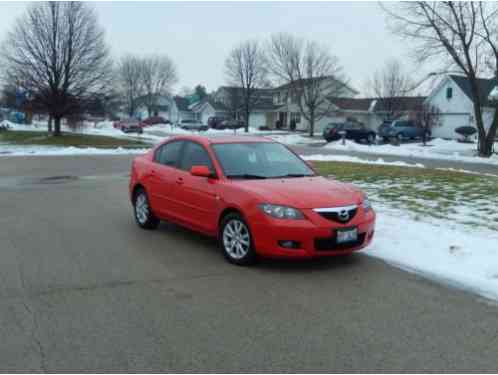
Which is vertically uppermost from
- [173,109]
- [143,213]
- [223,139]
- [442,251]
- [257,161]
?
[173,109]

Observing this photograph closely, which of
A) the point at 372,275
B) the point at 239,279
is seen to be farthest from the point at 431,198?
the point at 239,279

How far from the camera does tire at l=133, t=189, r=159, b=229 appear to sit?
8789mm

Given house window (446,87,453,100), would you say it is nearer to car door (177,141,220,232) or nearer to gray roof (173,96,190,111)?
car door (177,141,220,232)

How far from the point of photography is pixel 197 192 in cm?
740

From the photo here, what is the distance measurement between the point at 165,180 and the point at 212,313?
347cm

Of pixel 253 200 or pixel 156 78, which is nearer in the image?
pixel 253 200

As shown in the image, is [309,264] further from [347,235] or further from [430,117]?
[430,117]

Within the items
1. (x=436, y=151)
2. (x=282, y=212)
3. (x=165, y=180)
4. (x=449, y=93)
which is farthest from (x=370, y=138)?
(x=282, y=212)

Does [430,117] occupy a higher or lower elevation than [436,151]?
higher

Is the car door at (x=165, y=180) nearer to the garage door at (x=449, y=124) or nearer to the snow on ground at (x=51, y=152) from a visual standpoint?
the snow on ground at (x=51, y=152)

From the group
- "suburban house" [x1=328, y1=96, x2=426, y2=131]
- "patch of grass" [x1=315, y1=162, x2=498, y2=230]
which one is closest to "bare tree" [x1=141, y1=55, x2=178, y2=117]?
"suburban house" [x1=328, y1=96, x2=426, y2=131]

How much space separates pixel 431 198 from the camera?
11086mm

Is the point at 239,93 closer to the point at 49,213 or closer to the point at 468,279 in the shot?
the point at 49,213

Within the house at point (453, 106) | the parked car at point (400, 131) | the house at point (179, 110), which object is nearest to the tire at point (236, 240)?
the parked car at point (400, 131)
